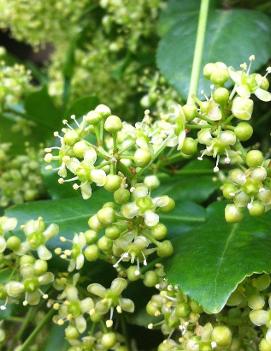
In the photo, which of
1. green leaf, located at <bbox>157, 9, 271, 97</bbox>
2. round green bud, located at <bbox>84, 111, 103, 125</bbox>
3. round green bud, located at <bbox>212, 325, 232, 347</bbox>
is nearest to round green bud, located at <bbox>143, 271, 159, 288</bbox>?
round green bud, located at <bbox>212, 325, 232, 347</bbox>

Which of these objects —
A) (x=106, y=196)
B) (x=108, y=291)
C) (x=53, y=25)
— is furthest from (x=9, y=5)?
(x=108, y=291)

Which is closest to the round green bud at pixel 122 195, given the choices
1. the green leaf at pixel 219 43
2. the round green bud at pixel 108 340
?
the round green bud at pixel 108 340

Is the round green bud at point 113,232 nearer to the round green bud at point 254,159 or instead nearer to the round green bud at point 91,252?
the round green bud at point 91,252

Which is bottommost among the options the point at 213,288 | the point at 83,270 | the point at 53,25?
the point at 83,270

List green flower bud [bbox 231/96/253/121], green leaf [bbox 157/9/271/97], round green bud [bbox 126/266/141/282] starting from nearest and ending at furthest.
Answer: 1. green flower bud [bbox 231/96/253/121]
2. round green bud [bbox 126/266/141/282]
3. green leaf [bbox 157/9/271/97]

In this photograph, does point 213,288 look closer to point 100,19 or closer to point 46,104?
point 46,104

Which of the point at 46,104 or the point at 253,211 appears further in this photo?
the point at 46,104

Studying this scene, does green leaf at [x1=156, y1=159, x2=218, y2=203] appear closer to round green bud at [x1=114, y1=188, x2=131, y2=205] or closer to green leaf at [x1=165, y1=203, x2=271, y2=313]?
green leaf at [x1=165, y1=203, x2=271, y2=313]
